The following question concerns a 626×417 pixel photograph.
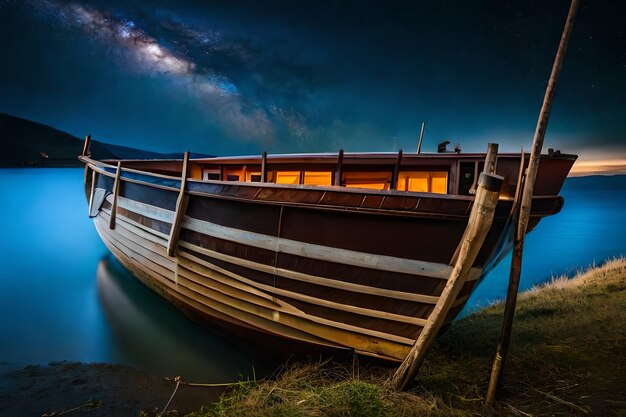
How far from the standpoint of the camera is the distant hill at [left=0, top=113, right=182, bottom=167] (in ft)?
308

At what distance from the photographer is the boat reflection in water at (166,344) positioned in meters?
5.76

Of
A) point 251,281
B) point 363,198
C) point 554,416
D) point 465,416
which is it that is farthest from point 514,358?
point 251,281

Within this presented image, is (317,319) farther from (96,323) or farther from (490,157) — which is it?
(96,323)

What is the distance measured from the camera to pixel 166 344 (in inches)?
262

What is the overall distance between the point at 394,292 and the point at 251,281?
2.08 meters

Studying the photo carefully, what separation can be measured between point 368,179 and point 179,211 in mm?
3521

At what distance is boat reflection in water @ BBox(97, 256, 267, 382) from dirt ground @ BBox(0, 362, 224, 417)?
478mm

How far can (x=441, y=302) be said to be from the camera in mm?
3750

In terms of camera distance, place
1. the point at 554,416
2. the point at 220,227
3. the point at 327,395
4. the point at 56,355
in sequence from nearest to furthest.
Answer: the point at 554,416, the point at 327,395, the point at 220,227, the point at 56,355

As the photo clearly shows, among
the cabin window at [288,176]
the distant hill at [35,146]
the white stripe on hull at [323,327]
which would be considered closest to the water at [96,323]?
the white stripe on hull at [323,327]

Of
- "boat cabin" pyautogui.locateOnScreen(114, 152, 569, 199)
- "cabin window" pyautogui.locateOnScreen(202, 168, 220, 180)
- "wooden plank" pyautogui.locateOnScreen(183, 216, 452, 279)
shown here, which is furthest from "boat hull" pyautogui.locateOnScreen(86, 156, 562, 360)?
"cabin window" pyautogui.locateOnScreen(202, 168, 220, 180)

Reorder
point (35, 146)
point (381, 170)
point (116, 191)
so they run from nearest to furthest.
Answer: point (381, 170)
point (116, 191)
point (35, 146)

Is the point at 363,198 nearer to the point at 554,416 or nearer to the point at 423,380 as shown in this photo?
the point at 423,380

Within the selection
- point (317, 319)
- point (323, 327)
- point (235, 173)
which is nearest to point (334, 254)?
point (317, 319)
